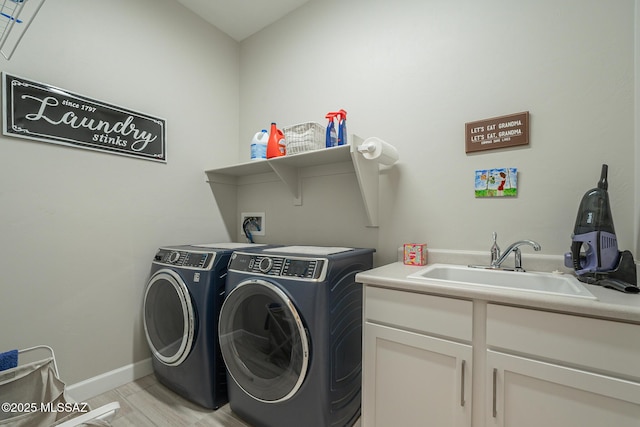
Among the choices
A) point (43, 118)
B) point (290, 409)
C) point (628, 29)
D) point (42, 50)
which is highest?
point (42, 50)

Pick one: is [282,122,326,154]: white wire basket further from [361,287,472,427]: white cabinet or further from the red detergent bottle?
[361,287,472,427]: white cabinet

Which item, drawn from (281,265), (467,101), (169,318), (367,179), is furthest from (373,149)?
(169,318)

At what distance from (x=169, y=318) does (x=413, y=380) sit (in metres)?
1.54

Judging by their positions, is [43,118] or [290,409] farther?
[43,118]

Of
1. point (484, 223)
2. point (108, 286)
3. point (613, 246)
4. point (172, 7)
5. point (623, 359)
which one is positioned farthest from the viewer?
point (172, 7)

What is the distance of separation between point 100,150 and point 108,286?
93cm

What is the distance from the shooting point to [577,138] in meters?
1.34

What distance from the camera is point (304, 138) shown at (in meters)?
1.80

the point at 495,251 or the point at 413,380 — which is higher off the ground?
the point at 495,251

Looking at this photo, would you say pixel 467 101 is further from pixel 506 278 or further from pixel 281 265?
pixel 281 265

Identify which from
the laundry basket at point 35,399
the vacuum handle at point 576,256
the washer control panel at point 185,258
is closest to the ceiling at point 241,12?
the washer control panel at point 185,258

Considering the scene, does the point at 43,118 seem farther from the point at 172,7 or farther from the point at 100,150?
the point at 172,7

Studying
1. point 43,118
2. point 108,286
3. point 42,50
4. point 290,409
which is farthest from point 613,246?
point 42,50

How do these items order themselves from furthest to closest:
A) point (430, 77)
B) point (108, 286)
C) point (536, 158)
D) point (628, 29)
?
point (108, 286) < point (430, 77) < point (536, 158) < point (628, 29)
